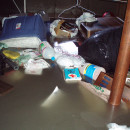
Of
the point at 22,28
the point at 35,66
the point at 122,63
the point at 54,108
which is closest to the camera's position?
the point at 122,63

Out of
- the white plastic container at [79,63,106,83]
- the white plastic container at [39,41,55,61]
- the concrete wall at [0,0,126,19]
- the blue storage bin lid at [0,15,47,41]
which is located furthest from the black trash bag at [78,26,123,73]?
the concrete wall at [0,0,126,19]

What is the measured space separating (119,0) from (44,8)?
1.18 m

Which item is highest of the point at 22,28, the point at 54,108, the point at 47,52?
the point at 22,28

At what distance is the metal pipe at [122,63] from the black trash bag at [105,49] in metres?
0.37

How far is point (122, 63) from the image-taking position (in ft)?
2.30

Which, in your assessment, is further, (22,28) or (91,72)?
(22,28)

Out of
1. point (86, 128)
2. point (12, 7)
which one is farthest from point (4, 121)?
point (12, 7)

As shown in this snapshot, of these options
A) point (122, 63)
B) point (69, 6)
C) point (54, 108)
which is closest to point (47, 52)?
point (54, 108)

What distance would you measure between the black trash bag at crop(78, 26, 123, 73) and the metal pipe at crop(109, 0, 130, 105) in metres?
0.37

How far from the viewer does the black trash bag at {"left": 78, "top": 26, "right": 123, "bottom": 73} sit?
1.13 metres

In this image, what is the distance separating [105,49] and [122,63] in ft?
1.52

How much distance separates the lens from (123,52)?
0.68 metres

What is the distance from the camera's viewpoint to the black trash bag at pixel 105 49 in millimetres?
1126

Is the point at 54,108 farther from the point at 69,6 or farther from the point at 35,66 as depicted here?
the point at 69,6
